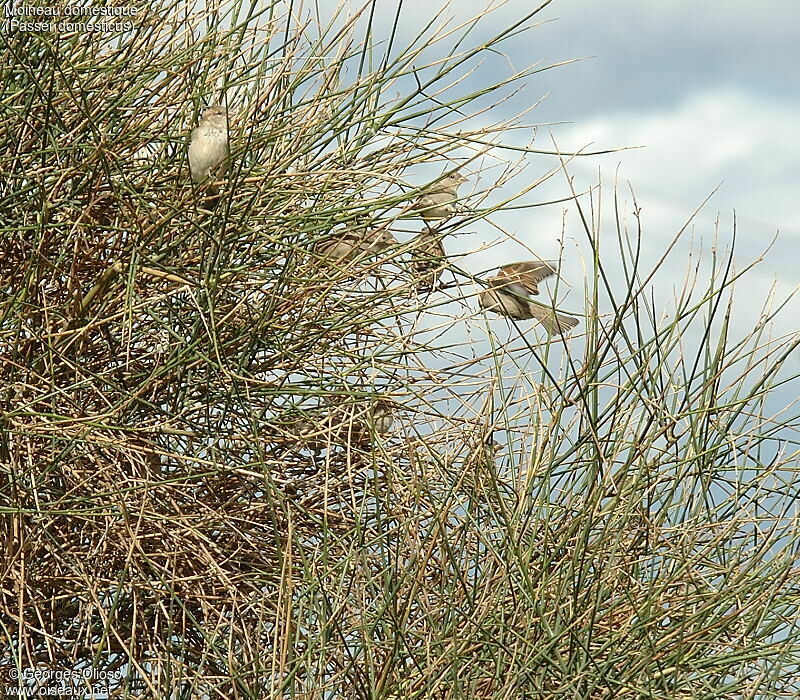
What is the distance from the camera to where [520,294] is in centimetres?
144

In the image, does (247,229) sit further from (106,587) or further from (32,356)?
(106,587)

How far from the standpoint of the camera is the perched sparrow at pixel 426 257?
4.76 feet

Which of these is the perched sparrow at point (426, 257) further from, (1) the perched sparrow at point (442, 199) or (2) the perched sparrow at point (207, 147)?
(2) the perched sparrow at point (207, 147)

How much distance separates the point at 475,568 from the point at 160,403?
44 cm

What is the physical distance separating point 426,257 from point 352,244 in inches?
3.6

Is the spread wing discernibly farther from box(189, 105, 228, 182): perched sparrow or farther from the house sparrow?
box(189, 105, 228, 182): perched sparrow

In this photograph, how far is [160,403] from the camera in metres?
1.39

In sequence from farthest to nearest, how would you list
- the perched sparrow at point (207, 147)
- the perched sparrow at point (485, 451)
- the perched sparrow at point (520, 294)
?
the perched sparrow at point (520, 294)
the perched sparrow at point (207, 147)
the perched sparrow at point (485, 451)

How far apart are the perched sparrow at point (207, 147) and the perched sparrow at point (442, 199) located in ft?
0.88

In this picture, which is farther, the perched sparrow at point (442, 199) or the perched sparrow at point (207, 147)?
the perched sparrow at point (442, 199)

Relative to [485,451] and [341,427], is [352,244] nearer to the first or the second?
[341,427]

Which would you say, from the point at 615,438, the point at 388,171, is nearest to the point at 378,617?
the point at 615,438

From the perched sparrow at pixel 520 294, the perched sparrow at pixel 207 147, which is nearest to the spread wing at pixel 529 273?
the perched sparrow at pixel 520 294

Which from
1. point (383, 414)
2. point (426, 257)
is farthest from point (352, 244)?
point (383, 414)
